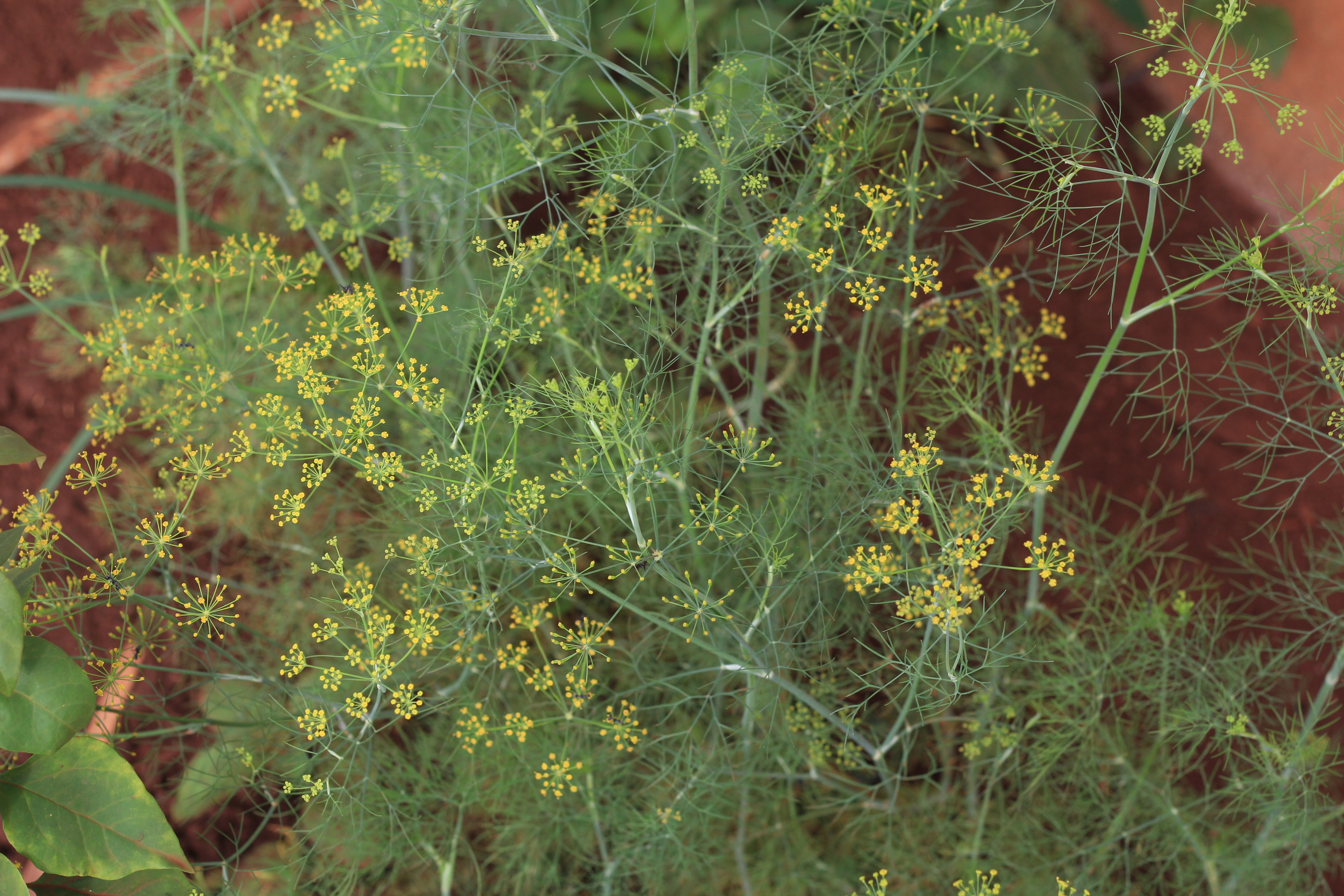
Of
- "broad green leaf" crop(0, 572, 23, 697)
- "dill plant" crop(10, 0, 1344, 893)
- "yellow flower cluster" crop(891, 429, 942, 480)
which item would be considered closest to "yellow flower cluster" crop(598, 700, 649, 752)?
"dill plant" crop(10, 0, 1344, 893)

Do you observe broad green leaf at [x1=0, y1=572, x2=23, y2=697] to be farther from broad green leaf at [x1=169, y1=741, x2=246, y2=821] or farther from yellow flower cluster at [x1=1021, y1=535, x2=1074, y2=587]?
yellow flower cluster at [x1=1021, y1=535, x2=1074, y2=587]

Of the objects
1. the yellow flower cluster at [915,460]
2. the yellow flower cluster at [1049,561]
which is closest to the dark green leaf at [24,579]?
the yellow flower cluster at [915,460]

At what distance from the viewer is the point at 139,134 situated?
2.49 metres

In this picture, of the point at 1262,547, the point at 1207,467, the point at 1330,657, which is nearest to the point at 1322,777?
the point at 1330,657

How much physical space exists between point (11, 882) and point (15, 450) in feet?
1.93

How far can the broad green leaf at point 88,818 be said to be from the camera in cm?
123

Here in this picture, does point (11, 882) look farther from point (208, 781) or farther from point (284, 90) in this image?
point (284, 90)

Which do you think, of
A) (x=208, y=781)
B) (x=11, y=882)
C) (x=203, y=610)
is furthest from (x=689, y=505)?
(x=208, y=781)

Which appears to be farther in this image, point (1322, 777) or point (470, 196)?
point (1322, 777)

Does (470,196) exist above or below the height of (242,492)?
above

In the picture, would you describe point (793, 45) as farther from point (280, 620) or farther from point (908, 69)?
point (280, 620)

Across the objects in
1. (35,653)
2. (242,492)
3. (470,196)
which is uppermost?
(470,196)

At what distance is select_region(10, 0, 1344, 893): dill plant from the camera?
1356 millimetres

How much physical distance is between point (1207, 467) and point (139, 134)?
3.03 m
